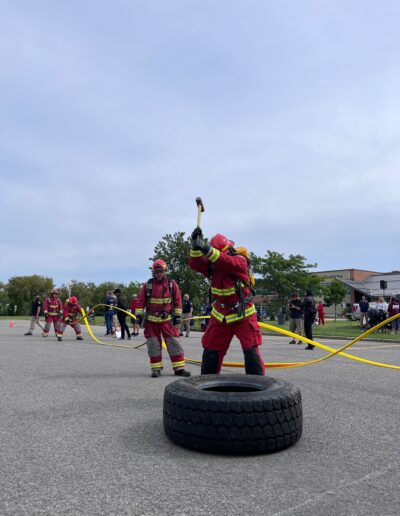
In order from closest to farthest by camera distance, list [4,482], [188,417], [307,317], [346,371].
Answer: [4,482] → [188,417] → [346,371] → [307,317]

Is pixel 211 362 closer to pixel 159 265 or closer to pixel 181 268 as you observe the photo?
pixel 159 265

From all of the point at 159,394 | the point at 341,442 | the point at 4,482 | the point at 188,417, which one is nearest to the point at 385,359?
the point at 159,394

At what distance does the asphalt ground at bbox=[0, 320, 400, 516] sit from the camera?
2654 mm

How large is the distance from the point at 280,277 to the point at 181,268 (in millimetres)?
10583

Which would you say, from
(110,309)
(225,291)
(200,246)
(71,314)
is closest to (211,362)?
(225,291)

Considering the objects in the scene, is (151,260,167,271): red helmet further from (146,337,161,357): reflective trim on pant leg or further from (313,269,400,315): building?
(313,269,400,315): building

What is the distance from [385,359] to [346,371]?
7.87 ft

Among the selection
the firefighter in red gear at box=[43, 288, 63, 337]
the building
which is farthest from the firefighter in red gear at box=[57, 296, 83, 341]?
the building

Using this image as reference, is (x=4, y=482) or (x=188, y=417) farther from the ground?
(x=188, y=417)

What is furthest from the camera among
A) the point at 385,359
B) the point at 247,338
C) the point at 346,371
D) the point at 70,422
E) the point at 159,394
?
the point at 385,359

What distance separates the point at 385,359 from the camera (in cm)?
1015

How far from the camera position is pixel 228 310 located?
5164mm

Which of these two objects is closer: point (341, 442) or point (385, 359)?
point (341, 442)

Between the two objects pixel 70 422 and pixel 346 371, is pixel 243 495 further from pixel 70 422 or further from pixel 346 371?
pixel 346 371
